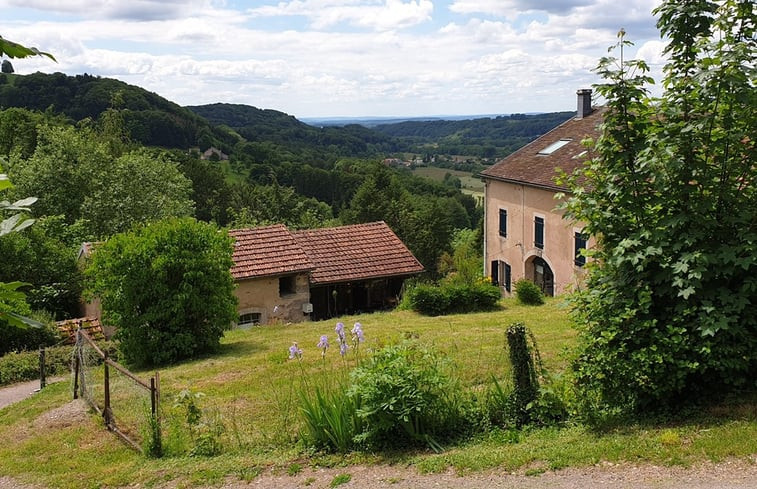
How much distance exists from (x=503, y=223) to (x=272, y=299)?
13.0m

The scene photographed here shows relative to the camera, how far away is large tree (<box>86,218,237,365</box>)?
17.3 meters

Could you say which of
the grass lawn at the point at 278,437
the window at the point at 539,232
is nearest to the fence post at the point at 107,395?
the grass lawn at the point at 278,437

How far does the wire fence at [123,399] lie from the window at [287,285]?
13.0 metres

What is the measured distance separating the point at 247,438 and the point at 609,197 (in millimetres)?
5836

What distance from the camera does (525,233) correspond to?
30.8 metres

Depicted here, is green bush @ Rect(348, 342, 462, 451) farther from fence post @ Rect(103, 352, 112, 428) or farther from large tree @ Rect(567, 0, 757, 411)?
fence post @ Rect(103, 352, 112, 428)

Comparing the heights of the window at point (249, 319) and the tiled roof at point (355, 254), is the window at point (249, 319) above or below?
below

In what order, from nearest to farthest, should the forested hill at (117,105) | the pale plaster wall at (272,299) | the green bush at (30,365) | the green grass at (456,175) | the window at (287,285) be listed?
the green bush at (30,365)
the pale plaster wall at (272,299)
the window at (287,285)
the forested hill at (117,105)
the green grass at (456,175)

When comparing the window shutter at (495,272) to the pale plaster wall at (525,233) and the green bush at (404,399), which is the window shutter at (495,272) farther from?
the green bush at (404,399)

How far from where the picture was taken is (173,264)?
1745 centimetres

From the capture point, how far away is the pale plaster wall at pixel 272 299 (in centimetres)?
2538

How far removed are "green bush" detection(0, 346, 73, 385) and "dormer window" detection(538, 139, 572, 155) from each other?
863 inches

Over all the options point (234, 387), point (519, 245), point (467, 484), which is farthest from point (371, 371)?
point (519, 245)

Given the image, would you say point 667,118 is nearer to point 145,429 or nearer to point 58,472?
point 145,429
